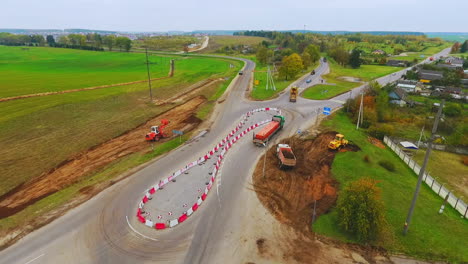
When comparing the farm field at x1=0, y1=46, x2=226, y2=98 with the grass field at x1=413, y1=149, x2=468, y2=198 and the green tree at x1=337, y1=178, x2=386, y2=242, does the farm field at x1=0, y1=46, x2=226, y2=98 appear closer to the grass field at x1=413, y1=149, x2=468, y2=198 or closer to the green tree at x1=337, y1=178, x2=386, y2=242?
the grass field at x1=413, y1=149, x2=468, y2=198

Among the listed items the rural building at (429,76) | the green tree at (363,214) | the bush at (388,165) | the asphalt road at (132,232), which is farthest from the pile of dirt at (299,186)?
the rural building at (429,76)

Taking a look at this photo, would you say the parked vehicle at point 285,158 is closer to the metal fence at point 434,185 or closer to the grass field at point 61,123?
the metal fence at point 434,185

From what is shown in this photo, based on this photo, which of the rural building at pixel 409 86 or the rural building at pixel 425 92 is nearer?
the rural building at pixel 425 92

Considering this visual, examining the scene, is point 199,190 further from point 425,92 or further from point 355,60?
point 355,60

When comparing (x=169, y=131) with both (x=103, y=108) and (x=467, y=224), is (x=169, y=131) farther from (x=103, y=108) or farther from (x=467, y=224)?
(x=467, y=224)

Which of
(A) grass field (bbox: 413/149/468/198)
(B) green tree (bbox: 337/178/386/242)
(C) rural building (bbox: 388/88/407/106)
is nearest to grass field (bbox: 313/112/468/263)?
(B) green tree (bbox: 337/178/386/242)

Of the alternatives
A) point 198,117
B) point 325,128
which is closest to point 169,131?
point 198,117
